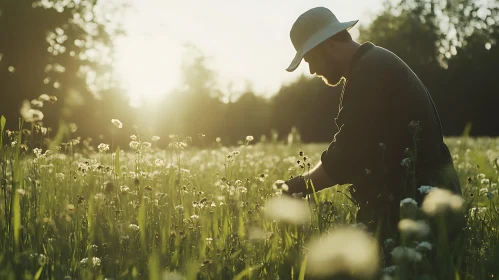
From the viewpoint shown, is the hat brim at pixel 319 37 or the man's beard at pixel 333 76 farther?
the man's beard at pixel 333 76

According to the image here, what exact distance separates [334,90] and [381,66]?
42.7 m

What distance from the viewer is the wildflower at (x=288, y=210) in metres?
3.66

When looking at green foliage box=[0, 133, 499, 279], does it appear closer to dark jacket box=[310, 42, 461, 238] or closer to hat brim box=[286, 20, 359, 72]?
dark jacket box=[310, 42, 461, 238]

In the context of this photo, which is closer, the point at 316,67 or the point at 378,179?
the point at 378,179

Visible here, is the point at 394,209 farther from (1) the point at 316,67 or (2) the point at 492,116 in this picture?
(2) the point at 492,116

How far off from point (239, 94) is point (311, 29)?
48.3m

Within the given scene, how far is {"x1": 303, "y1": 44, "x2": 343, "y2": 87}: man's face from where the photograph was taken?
455 centimetres

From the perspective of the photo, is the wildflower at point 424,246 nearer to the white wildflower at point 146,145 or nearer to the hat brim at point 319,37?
the hat brim at point 319,37

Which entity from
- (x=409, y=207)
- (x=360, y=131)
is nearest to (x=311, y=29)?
(x=360, y=131)

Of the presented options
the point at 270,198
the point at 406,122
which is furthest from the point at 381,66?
the point at 270,198

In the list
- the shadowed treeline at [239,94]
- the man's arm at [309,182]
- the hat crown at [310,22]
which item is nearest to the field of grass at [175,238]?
the man's arm at [309,182]

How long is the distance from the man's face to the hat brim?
97 mm

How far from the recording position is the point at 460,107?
47031 mm

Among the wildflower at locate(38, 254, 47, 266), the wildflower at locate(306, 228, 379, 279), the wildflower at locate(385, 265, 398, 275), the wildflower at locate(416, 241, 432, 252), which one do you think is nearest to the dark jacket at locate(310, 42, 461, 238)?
the wildflower at locate(306, 228, 379, 279)
